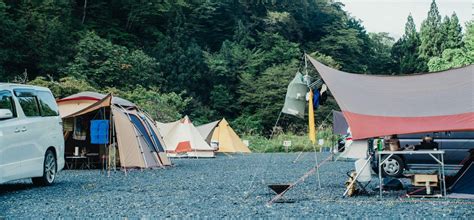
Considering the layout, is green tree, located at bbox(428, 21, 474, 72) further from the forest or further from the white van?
the white van

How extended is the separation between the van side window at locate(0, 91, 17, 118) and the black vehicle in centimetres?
651

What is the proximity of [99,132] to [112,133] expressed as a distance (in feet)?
0.97

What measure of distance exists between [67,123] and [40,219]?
362 inches

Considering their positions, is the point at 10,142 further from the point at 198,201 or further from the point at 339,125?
the point at 339,125

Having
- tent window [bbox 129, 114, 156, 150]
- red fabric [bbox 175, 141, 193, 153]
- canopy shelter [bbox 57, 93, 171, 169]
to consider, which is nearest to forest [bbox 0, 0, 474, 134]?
red fabric [bbox 175, 141, 193, 153]

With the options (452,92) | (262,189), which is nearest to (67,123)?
(262,189)

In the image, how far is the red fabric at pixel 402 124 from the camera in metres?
7.73

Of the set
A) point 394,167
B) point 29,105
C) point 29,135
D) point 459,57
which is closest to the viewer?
point 29,135

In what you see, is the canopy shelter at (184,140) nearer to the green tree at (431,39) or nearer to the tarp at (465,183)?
the tarp at (465,183)

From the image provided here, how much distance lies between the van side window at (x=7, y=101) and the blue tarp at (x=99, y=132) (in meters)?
5.15

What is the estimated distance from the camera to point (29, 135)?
8930 mm

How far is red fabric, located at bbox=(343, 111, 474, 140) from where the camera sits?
7727 mm

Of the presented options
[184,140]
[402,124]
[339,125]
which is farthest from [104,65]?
[402,124]

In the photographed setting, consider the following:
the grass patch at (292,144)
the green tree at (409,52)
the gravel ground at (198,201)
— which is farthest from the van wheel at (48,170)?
the green tree at (409,52)
